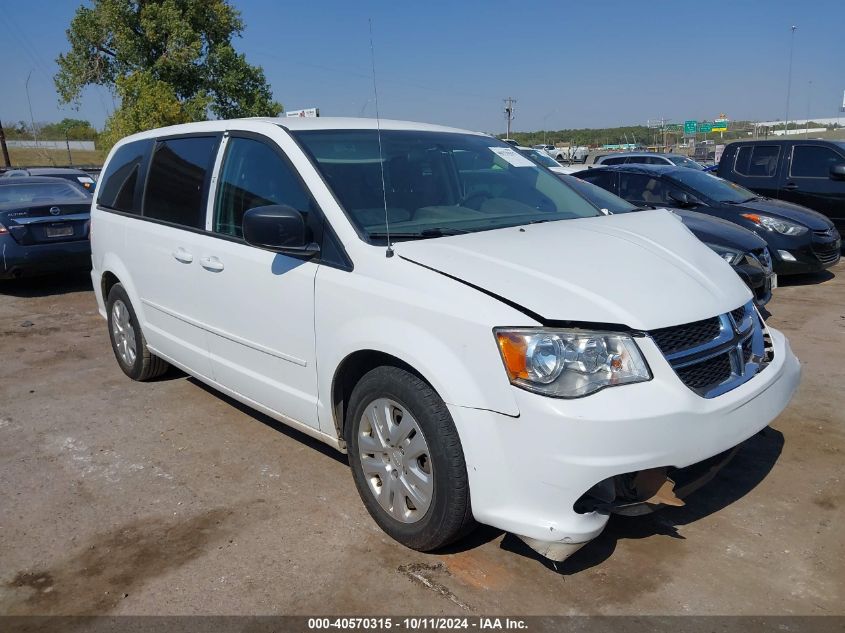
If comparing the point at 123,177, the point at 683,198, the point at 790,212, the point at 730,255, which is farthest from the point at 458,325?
the point at 790,212

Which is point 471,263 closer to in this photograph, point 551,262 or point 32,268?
point 551,262

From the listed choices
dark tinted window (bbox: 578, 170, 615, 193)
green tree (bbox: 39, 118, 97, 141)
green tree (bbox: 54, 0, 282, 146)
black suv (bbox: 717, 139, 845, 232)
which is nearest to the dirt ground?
dark tinted window (bbox: 578, 170, 615, 193)

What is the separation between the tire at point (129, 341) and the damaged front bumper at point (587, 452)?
3333 mm

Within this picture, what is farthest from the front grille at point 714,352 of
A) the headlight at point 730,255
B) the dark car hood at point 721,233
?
the dark car hood at point 721,233

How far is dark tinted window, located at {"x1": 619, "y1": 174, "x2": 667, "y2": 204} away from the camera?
8734 mm

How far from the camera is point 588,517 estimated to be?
2.57 metres

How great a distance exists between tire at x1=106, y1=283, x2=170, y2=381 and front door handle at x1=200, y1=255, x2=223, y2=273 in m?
1.39

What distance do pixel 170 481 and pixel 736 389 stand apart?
2860 millimetres

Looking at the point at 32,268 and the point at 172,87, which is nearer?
the point at 32,268

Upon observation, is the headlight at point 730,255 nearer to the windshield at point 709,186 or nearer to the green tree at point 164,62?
the windshield at point 709,186

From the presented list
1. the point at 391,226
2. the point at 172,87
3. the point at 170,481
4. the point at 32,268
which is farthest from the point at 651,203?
the point at 172,87

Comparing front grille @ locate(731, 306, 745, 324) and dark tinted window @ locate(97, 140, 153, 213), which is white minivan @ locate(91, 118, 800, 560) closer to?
front grille @ locate(731, 306, 745, 324)

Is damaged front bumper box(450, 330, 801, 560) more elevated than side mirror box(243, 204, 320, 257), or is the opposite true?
side mirror box(243, 204, 320, 257)

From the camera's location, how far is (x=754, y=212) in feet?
27.9
